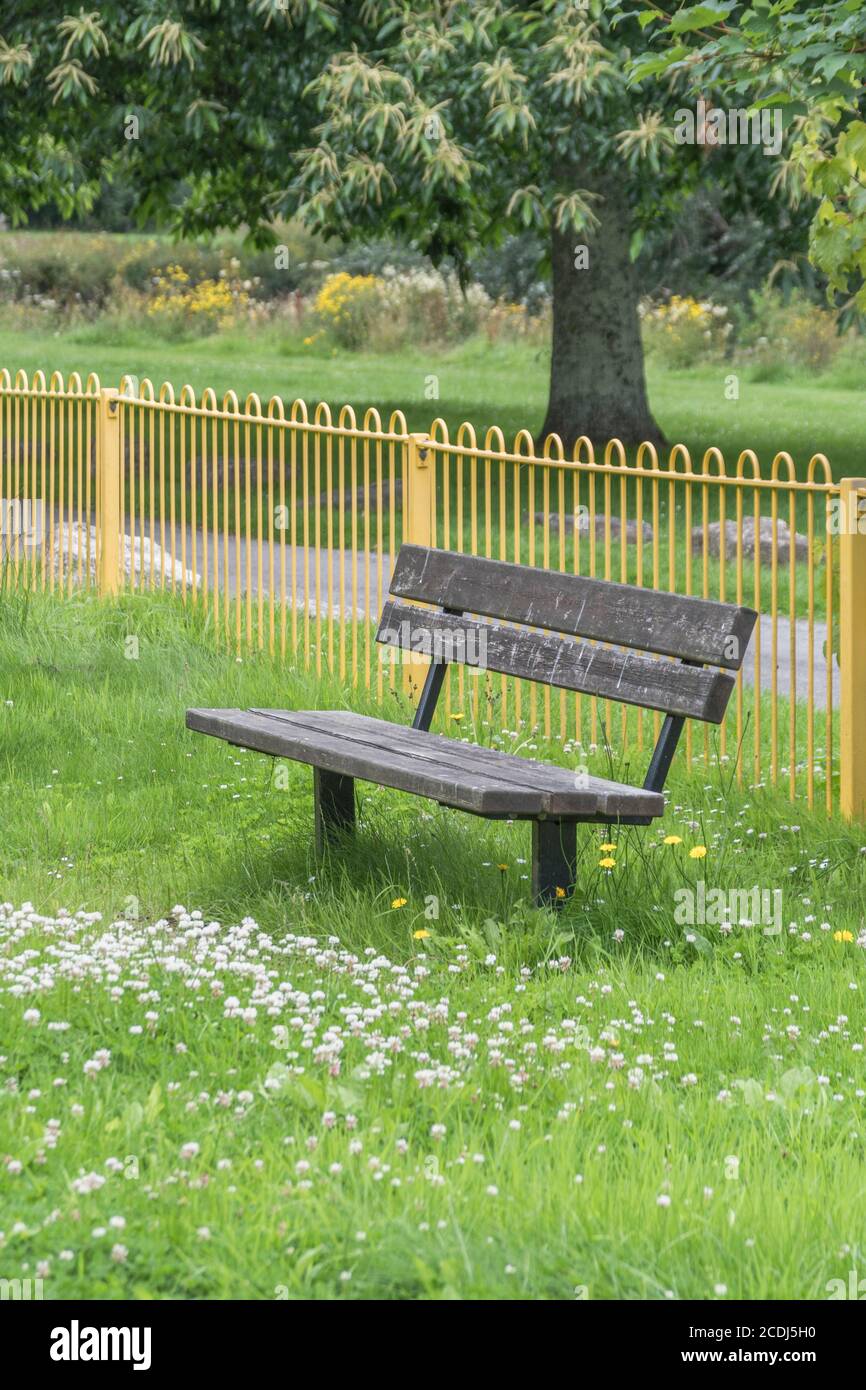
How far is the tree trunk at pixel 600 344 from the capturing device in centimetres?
1805

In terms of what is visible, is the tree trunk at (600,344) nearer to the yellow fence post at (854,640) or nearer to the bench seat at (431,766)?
the yellow fence post at (854,640)

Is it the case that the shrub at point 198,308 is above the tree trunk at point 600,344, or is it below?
above

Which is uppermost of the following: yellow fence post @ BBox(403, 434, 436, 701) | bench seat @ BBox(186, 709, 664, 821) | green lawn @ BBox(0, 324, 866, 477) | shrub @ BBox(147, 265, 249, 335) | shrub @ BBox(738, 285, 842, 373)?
shrub @ BBox(147, 265, 249, 335)

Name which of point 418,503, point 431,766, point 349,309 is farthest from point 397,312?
point 431,766

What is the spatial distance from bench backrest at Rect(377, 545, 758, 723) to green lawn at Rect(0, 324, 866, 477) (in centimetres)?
1098

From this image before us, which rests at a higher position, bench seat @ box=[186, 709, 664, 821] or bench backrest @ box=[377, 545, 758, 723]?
bench backrest @ box=[377, 545, 758, 723]

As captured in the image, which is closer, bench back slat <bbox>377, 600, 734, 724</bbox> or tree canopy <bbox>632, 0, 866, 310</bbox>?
bench back slat <bbox>377, 600, 734, 724</bbox>

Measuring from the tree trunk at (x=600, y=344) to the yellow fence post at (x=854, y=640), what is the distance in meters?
11.6

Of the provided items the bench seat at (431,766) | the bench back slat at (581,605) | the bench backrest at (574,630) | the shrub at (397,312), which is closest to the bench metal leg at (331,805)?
the bench seat at (431,766)

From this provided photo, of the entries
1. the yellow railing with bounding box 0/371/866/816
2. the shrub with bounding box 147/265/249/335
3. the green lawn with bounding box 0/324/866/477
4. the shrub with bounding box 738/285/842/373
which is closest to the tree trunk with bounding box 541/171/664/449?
the green lawn with bounding box 0/324/866/477

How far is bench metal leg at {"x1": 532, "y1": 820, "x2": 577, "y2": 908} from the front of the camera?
17.4 ft

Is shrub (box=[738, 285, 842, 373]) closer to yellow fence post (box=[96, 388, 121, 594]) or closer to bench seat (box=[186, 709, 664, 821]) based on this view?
yellow fence post (box=[96, 388, 121, 594])

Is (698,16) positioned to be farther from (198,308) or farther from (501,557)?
(198,308)

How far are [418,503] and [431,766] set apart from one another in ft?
10.0
